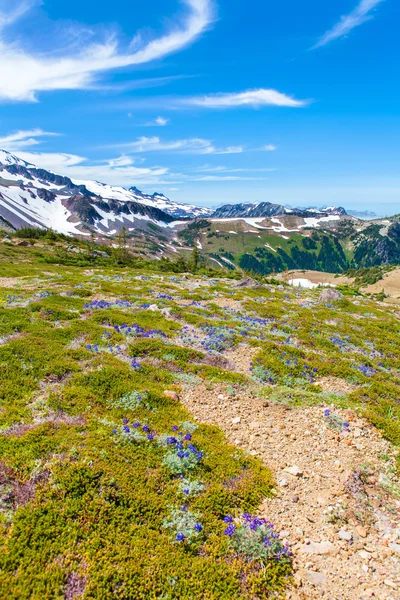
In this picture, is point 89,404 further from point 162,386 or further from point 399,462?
point 399,462

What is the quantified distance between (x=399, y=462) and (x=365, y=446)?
972mm

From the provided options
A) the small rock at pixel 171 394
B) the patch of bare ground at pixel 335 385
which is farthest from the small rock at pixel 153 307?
the patch of bare ground at pixel 335 385

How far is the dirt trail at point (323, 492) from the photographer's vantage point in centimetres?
621

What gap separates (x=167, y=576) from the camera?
578 centimetres

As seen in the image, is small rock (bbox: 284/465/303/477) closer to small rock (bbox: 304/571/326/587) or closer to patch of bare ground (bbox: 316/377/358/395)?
small rock (bbox: 304/571/326/587)

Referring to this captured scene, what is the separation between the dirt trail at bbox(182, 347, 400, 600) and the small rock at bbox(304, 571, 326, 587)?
18mm

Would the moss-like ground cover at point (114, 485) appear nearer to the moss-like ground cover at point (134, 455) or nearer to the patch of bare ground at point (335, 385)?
the moss-like ground cover at point (134, 455)

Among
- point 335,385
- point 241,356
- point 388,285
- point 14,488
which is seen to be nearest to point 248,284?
point 241,356

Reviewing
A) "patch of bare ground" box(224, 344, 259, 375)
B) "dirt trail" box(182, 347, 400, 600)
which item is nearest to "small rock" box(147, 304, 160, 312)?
"patch of bare ground" box(224, 344, 259, 375)

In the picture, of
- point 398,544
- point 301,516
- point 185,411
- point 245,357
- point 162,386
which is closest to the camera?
point 398,544

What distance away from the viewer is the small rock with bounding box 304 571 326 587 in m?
6.06

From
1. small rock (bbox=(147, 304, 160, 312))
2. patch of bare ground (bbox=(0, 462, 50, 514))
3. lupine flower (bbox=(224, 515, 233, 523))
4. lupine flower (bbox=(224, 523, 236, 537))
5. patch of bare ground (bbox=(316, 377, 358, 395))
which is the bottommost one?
patch of bare ground (bbox=(316, 377, 358, 395))

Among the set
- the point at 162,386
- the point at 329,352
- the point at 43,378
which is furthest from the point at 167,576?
the point at 329,352

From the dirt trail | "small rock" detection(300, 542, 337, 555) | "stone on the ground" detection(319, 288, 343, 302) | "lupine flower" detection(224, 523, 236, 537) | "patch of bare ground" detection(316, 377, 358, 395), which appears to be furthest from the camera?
"stone on the ground" detection(319, 288, 343, 302)
